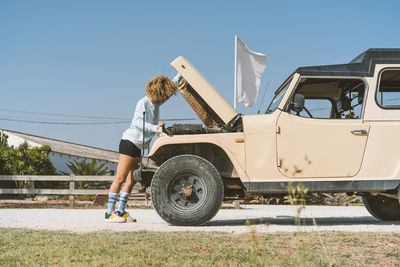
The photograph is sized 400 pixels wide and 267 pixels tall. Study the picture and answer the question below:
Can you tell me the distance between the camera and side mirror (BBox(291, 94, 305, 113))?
5891 mm

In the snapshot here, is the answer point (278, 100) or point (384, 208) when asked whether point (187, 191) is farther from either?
point (384, 208)

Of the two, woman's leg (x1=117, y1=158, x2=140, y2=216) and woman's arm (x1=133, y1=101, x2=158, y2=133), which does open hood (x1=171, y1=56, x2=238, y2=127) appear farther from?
woman's leg (x1=117, y1=158, x2=140, y2=216)

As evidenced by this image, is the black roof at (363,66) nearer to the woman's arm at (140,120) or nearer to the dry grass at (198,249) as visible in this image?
the woman's arm at (140,120)

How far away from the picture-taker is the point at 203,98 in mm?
6285

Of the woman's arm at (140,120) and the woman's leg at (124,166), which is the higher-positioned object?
the woman's arm at (140,120)

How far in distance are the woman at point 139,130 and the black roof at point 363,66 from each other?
78.6 inches

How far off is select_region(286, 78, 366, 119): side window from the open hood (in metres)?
0.90

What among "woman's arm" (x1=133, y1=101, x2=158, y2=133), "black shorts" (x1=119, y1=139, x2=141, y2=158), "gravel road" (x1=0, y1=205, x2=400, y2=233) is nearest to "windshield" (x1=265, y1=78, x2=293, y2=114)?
"gravel road" (x1=0, y1=205, x2=400, y2=233)

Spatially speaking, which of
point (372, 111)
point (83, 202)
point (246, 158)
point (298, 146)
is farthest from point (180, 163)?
point (83, 202)

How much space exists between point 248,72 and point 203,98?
4564 mm

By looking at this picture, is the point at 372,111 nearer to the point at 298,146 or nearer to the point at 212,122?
the point at 298,146

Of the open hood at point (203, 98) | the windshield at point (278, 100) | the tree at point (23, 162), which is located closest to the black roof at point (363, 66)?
the windshield at point (278, 100)

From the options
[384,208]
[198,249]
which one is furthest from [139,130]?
[384,208]

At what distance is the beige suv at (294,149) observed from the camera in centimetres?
585
